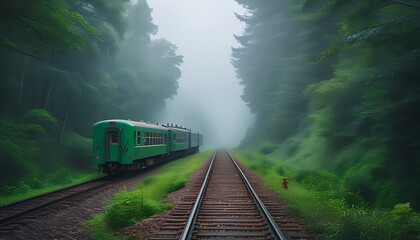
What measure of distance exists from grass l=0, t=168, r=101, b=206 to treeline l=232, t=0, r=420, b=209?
12.9 metres

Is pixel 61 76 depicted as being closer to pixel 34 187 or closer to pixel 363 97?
pixel 34 187

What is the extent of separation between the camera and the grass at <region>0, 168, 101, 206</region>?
44.1ft

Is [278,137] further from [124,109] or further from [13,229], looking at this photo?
[13,229]

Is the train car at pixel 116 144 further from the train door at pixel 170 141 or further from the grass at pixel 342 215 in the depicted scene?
the train door at pixel 170 141

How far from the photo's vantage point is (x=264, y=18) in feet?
127

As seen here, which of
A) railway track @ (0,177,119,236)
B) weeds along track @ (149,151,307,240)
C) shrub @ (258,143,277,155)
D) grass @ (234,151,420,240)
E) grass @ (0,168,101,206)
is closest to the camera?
grass @ (234,151,420,240)

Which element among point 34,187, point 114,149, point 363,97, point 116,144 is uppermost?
point 363,97

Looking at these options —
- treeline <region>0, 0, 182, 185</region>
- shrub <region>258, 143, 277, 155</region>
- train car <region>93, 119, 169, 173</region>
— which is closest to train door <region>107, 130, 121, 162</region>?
train car <region>93, 119, 169, 173</region>

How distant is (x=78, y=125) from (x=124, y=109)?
6.33 metres

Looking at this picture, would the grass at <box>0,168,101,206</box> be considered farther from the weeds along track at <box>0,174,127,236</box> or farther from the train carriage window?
the train carriage window

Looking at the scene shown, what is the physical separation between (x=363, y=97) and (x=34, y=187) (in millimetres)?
15199

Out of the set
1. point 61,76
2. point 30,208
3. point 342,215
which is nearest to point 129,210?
point 30,208

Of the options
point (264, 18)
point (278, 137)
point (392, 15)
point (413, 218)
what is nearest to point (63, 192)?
point (413, 218)

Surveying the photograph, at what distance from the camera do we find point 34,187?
16.0m
